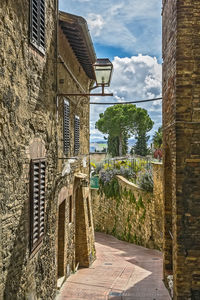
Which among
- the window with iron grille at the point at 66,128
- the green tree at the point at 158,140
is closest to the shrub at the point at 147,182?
the window with iron grille at the point at 66,128

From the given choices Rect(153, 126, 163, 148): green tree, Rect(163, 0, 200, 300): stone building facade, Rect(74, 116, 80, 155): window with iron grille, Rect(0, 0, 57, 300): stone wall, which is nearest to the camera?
Answer: Rect(0, 0, 57, 300): stone wall

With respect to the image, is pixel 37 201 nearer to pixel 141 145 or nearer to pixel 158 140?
pixel 158 140

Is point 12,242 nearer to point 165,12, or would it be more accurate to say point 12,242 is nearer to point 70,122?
point 70,122

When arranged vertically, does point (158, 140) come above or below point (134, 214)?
above

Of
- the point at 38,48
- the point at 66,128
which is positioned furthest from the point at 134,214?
the point at 38,48

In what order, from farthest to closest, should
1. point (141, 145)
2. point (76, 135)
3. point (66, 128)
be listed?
point (141, 145)
point (76, 135)
point (66, 128)

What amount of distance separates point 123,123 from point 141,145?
381 centimetres

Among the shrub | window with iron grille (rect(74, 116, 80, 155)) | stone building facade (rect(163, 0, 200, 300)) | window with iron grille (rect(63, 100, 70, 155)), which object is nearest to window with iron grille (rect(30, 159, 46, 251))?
window with iron grille (rect(63, 100, 70, 155))

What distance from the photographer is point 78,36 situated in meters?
8.41

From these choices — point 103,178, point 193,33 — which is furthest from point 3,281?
point 103,178

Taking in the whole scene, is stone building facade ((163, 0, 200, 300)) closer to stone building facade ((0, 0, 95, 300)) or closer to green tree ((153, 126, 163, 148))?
stone building facade ((0, 0, 95, 300))

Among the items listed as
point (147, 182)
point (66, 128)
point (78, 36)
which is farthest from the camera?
point (147, 182)

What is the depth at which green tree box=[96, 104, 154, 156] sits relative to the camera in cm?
3941

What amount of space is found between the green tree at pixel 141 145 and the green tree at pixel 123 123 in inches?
28.4
